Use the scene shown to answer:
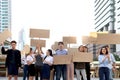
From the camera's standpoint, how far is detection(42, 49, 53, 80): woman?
1350 cm

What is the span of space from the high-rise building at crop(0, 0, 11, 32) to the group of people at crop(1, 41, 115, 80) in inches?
2690

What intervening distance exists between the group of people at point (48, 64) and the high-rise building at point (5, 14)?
68331 mm

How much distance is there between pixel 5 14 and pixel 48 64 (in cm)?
7477

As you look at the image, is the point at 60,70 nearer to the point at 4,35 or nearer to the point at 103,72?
the point at 103,72

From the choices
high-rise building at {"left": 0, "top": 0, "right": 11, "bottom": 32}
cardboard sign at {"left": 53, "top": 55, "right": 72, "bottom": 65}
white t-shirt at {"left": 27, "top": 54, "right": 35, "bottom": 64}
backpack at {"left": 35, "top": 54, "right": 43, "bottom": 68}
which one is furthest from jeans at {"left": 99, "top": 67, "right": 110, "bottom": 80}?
high-rise building at {"left": 0, "top": 0, "right": 11, "bottom": 32}

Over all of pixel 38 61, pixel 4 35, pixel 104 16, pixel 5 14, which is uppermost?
pixel 104 16

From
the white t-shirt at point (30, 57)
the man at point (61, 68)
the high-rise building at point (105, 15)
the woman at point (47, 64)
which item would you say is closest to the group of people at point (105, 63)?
the man at point (61, 68)

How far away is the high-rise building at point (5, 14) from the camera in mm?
83812

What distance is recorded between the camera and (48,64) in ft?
44.8

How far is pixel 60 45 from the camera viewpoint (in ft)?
41.6

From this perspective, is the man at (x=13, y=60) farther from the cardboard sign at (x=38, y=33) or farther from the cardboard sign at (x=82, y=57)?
the cardboard sign at (x=82, y=57)

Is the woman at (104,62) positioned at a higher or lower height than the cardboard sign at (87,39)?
lower

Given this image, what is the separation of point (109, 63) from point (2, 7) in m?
79.2

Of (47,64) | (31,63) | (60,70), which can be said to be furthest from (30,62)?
(60,70)
